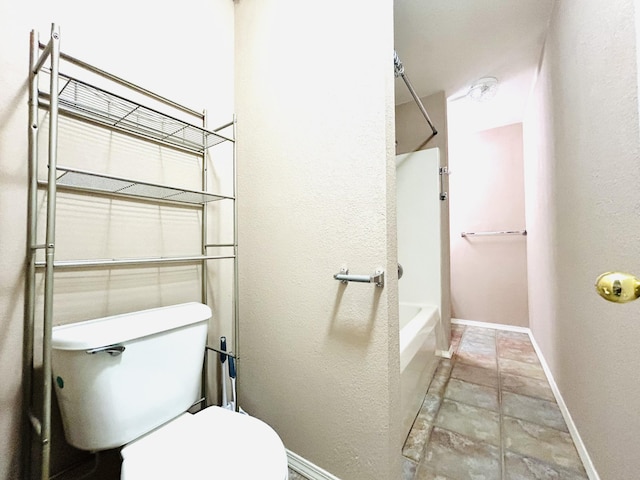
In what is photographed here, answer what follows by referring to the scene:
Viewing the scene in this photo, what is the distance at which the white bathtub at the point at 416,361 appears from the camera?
4.03 feet

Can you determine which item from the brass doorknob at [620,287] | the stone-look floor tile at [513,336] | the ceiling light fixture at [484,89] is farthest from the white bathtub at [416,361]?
the ceiling light fixture at [484,89]

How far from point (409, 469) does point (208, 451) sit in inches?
34.3

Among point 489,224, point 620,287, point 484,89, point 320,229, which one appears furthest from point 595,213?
point 489,224

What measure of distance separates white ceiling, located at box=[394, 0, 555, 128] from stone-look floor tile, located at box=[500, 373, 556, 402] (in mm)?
2259

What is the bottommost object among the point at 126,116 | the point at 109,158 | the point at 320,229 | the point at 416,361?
the point at 416,361

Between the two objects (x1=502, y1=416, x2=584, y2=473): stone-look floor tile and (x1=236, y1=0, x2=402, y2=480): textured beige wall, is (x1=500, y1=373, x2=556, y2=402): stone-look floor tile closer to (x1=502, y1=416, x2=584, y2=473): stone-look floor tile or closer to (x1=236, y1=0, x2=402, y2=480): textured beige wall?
(x1=502, y1=416, x2=584, y2=473): stone-look floor tile

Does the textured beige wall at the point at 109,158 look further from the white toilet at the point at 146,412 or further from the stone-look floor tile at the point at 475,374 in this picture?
the stone-look floor tile at the point at 475,374

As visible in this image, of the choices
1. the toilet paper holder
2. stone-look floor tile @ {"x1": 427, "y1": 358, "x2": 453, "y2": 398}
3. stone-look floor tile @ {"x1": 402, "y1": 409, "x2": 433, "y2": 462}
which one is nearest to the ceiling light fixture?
the toilet paper holder

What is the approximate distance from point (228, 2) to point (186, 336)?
166 centimetres

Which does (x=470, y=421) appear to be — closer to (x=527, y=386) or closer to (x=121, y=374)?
(x=527, y=386)

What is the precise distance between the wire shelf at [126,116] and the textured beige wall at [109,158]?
5 cm

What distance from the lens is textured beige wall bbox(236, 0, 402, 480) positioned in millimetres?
869

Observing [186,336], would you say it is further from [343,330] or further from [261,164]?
[261,164]

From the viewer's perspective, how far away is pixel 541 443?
1.21 m
